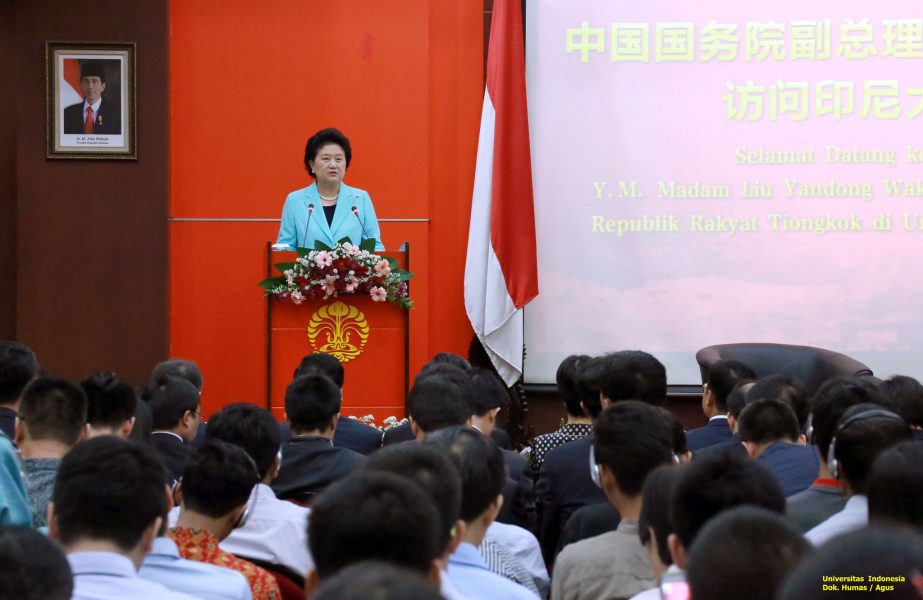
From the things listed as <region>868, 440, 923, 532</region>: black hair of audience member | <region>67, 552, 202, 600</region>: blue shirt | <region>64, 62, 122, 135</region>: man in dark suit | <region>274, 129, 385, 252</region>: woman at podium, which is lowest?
<region>67, 552, 202, 600</region>: blue shirt

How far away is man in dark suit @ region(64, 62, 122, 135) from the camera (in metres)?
6.59

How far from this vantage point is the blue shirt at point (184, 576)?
195 centimetres

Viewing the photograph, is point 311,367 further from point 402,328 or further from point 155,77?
point 155,77

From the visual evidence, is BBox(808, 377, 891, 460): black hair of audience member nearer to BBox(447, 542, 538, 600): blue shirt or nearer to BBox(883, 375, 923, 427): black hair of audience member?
BBox(883, 375, 923, 427): black hair of audience member

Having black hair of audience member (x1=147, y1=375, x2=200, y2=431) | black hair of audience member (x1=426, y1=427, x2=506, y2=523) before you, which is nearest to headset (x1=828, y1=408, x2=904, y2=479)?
black hair of audience member (x1=426, y1=427, x2=506, y2=523)

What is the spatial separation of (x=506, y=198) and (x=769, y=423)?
370cm

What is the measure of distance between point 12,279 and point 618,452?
5.18 m

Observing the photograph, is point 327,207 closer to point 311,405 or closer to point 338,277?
point 338,277

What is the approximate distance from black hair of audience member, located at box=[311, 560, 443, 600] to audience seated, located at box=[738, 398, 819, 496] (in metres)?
2.10

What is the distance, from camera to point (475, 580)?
1.91 m

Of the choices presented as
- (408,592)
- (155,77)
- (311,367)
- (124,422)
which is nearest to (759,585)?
(408,592)

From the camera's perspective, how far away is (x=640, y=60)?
6.63 meters

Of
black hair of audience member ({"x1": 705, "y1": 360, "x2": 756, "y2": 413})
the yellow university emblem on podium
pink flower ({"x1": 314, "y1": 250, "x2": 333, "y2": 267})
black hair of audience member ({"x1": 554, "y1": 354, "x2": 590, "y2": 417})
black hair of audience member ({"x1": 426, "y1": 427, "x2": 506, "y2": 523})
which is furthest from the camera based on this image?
the yellow university emblem on podium

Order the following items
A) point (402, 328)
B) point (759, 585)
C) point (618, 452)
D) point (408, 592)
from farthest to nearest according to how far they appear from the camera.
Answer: point (402, 328)
point (618, 452)
point (759, 585)
point (408, 592)
